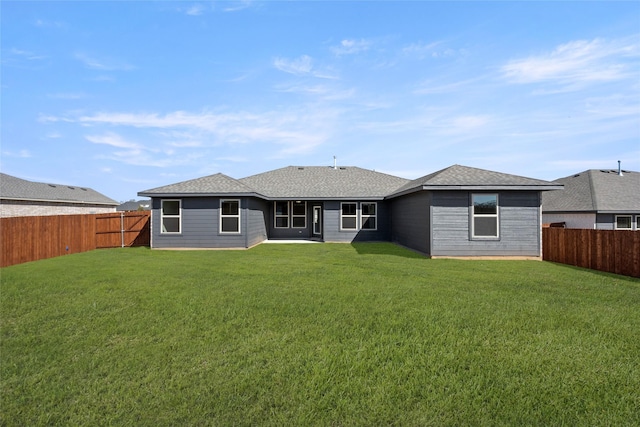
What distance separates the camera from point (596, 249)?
9.61 meters

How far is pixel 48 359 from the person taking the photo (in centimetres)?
356

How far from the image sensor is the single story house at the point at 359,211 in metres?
11.7

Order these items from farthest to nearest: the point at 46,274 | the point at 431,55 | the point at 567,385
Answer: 1. the point at 431,55
2. the point at 46,274
3. the point at 567,385

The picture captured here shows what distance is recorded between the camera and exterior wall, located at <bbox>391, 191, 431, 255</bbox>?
1215 cm

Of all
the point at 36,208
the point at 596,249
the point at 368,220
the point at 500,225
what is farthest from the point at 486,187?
the point at 36,208

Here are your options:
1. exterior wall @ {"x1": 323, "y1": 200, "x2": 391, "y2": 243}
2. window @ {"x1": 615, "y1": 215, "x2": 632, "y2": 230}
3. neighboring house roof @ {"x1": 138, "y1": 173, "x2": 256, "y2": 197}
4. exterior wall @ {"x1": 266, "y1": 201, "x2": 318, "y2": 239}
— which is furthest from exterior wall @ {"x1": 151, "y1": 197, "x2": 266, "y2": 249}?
window @ {"x1": 615, "y1": 215, "x2": 632, "y2": 230}

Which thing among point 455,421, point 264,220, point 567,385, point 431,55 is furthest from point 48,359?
point 264,220

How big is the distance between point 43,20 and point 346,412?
12.9m

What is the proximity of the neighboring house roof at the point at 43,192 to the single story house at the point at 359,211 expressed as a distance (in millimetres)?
15527

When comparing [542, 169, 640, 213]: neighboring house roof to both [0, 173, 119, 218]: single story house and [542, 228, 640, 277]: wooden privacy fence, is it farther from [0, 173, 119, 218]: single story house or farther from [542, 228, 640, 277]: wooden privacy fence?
[0, 173, 119, 218]: single story house

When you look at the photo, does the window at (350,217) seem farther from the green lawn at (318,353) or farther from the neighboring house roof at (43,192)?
the neighboring house roof at (43,192)

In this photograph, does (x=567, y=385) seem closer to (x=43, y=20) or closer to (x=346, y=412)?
(x=346, y=412)

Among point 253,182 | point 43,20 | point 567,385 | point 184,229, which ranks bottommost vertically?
point 567,385

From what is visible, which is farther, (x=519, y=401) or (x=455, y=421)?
(x=519, y=401)
